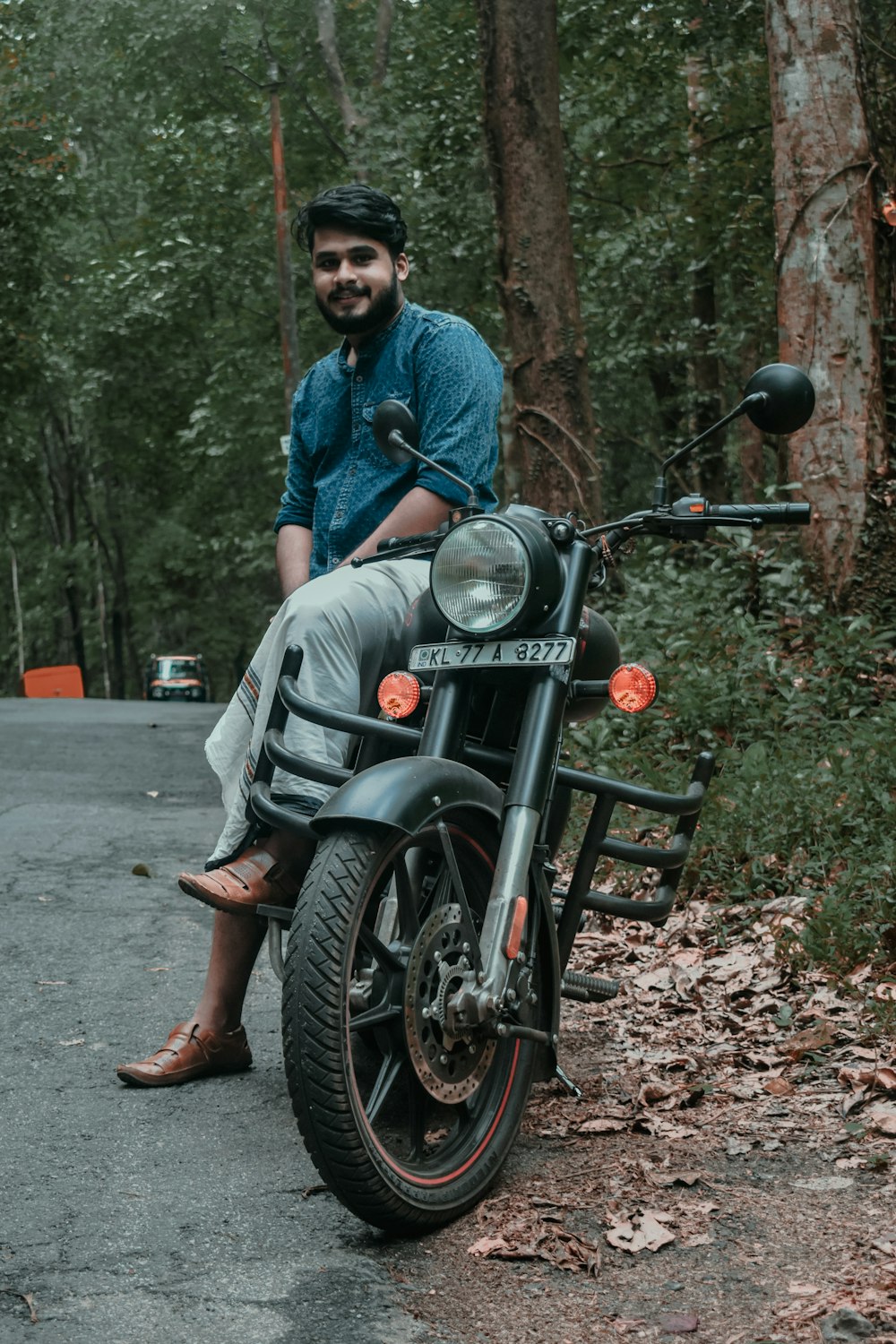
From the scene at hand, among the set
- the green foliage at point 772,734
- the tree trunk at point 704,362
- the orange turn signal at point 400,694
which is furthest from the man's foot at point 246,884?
the tree trunk at point 704,362

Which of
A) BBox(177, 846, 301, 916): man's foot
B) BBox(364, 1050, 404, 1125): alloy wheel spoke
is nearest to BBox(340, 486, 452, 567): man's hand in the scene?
BBox(177, 846, 301, 916): man's foot

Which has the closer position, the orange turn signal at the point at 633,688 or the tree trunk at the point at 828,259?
the orange turn signal at the point at 633,688

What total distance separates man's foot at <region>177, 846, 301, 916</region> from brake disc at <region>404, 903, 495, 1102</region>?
1.90ft

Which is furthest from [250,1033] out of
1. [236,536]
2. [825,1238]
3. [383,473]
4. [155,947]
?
[236,536]

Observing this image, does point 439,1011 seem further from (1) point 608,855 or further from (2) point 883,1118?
(2) point 883,1118

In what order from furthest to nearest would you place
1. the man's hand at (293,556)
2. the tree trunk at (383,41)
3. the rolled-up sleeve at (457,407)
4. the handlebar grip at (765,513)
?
1. the tree trunk at (383,41)
2. the man's hand at (293,556)
3. the rolled-up sleeve at (457,407)
4. the handlebar grip at (765,513)

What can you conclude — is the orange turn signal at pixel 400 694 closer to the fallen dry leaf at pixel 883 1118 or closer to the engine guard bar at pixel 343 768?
the engine guard bar at pixel 343 768

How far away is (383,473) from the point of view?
Answer: 405 cm

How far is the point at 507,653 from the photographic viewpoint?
3156mm

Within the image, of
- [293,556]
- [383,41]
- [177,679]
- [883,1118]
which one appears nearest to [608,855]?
[883,1118]

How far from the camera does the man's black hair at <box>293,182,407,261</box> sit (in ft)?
13.0

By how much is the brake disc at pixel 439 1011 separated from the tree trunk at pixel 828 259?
5917 millimetres

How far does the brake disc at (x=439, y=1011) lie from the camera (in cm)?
290

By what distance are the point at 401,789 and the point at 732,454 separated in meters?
23.6
